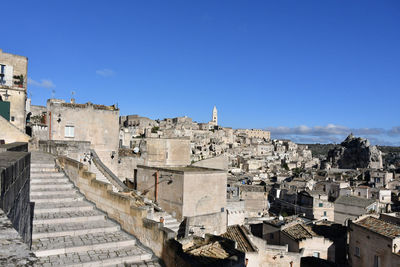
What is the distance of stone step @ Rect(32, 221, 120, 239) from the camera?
7.49 metres

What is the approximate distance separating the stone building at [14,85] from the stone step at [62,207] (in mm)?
11020

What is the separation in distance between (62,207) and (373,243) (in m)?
18.3

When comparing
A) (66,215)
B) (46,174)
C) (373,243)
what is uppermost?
(46,174)

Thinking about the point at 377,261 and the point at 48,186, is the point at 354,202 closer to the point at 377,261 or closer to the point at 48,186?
the point at 377,261

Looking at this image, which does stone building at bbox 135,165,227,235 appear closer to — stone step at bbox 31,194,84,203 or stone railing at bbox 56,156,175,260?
stone railing at bbox 56,156,175,260

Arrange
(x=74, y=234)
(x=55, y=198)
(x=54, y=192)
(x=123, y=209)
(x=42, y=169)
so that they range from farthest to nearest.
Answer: (x=42, y=169) < (x=54, y=192) < (x=55, y=198) < (x=123, y=209) < (x=74, y=234)

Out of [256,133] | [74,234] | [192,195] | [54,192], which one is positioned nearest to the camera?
[74,234]

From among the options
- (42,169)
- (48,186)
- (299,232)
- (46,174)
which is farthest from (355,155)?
(48,186)

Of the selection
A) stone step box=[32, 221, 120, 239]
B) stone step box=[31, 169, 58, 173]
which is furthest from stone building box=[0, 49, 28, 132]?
stone step box=[32, 221, 120, 239]

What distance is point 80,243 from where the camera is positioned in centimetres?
724

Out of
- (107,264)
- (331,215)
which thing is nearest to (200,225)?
(107,264)

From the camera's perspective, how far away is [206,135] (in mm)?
122812

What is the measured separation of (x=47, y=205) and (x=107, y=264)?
351 centimetres

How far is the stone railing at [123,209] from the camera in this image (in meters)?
7.38
